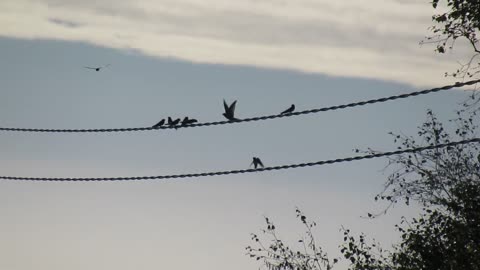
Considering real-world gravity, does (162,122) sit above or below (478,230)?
above

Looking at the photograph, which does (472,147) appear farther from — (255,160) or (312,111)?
(312,111)

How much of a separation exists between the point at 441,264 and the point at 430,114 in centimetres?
563

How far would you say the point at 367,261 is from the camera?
30.6 meters

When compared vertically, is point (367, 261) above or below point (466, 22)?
below

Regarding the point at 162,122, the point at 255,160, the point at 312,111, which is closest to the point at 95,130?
the point at 162,122

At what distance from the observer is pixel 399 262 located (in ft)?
95.4

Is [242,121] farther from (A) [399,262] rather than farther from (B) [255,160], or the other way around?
(A) [399,262]

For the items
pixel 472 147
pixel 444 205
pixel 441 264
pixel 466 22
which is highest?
pixel 466 22

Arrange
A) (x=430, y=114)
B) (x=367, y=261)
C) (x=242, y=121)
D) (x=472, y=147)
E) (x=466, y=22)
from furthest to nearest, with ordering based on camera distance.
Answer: (x=367, y=261)
(x=430, y=114)
(x=472, y=147)
(x=466, y=22)
(x=242, y=121)

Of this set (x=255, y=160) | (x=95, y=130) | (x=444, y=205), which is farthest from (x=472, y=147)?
(x=95, y=130)

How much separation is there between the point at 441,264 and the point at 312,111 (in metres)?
19.1

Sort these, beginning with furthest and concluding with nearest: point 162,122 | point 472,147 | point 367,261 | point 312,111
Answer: point 367,261
point 472,147
point 162,122
point 312,111

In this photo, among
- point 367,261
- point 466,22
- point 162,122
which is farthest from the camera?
point 367,261

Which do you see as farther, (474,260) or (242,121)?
(474,260)
